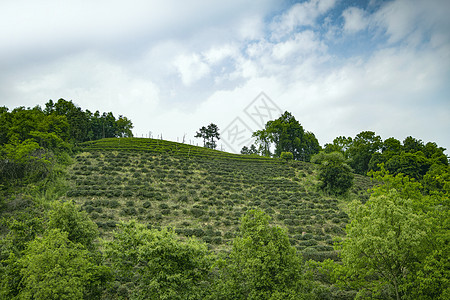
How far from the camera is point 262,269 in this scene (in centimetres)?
1066

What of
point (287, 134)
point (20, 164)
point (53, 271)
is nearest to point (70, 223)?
point (53, 271)

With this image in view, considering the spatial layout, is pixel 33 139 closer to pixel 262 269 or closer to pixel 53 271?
pixel 53 271

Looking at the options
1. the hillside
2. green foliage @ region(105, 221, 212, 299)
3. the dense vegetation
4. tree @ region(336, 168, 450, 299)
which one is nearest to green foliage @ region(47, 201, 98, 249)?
the dense vegetation

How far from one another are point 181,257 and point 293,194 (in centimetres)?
3002

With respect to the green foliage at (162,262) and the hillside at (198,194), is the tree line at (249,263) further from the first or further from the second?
the hillside at (198,194)

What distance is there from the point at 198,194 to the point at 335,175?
21.7 m

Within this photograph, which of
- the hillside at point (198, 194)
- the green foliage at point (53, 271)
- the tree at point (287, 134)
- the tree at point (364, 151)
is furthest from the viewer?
the tree at point (287, 134)

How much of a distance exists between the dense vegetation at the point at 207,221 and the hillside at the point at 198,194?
0.72 feet

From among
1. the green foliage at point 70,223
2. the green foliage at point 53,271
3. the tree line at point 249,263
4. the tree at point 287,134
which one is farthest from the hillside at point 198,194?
the tree at point 287,134

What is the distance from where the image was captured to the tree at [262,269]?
10.5 metres

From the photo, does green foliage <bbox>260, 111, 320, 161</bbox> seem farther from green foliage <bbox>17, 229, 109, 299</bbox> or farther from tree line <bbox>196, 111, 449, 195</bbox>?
green foliage <bbox>17, 229, 109, 299</bbox>

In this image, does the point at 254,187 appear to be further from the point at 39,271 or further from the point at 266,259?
the point at 39,271

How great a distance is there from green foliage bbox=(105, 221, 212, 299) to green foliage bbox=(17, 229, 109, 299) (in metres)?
1.38

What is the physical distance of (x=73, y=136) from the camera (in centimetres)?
4875
